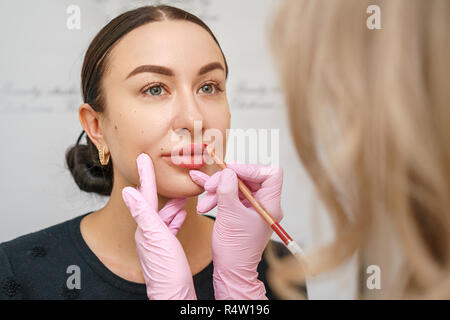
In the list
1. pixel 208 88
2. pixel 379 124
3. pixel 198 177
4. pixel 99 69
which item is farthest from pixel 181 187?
pixel 379 124

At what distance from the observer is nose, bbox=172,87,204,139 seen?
0.98 meters

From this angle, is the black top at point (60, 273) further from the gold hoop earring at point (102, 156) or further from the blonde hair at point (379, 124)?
the blonde hair at point (379, 124)

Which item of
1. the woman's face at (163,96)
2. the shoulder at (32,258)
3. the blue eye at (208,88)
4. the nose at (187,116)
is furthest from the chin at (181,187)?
the shoulder at (32,258)

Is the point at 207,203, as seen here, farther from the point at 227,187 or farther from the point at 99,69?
the point at 99,69

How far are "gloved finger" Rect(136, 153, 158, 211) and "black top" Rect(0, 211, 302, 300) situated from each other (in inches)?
9.1

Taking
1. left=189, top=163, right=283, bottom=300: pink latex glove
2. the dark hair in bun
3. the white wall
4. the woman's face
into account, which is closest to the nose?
the woman's face

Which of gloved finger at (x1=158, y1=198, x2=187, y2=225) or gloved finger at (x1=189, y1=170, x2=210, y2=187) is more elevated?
gloved finger at (x1=189, y1=170, x2=210, y2=187)

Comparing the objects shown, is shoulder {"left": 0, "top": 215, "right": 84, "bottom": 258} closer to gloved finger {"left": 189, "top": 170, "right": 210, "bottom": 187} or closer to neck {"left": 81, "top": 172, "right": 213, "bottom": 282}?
neck {"left": 81, "top": 172, "right": 213, "bottom": 282}

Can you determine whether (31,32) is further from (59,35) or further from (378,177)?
(378,177)

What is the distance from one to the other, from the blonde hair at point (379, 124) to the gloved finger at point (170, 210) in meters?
0.40

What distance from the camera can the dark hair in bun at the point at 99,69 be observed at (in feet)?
3.43

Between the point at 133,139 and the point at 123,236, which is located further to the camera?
the point at 123,236

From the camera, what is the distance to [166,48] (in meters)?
0.98

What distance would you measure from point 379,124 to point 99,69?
2.36 feet
